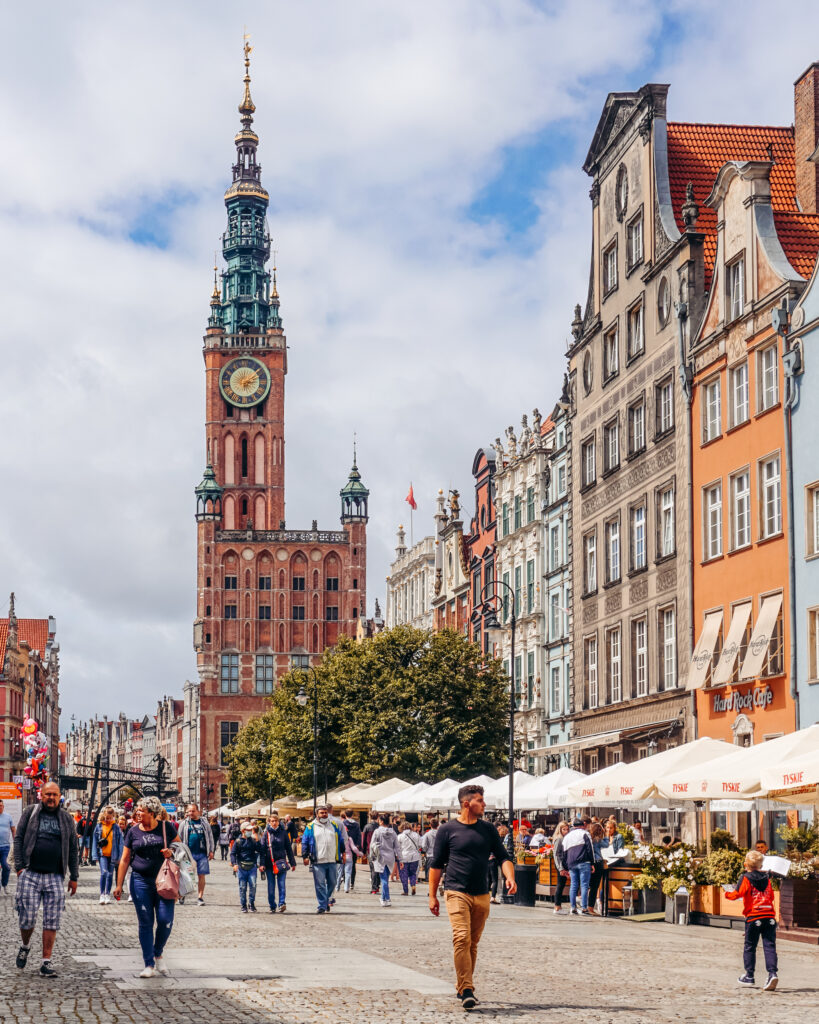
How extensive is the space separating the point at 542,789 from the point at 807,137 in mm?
17114

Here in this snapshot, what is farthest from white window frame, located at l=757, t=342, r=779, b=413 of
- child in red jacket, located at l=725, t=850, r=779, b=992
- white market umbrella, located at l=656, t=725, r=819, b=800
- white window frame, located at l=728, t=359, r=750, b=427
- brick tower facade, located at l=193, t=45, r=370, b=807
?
brick tower facade, located at l=193, t=45, r=370, b=807

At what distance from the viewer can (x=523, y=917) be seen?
88.3 ft

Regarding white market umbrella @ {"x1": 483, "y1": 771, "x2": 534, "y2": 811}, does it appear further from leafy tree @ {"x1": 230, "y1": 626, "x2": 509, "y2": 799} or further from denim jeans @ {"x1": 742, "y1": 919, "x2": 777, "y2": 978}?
denim jeans @ {"x1": 742, "y1": 919, "x2": 777, "y2": 978}

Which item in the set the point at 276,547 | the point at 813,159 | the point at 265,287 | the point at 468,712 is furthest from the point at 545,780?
the point at 265,287

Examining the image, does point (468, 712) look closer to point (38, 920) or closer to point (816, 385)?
point (816, 385)

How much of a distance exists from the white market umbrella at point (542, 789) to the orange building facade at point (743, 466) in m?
3.27

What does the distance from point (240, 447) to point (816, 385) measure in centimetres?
10326

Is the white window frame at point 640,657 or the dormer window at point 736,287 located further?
the white window frame at point 640,657

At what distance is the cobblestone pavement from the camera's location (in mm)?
12539

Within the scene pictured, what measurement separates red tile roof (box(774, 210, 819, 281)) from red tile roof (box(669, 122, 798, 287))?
12.7 ft

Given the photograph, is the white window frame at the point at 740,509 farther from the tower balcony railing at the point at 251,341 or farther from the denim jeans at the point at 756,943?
the tower balcony railing at the point at 251,341

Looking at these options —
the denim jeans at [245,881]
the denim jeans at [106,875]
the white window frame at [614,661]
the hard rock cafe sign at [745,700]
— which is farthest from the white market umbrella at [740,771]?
the white window frame at [614,661]

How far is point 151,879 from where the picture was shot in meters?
15.3

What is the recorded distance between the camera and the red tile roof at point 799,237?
34.6 m
